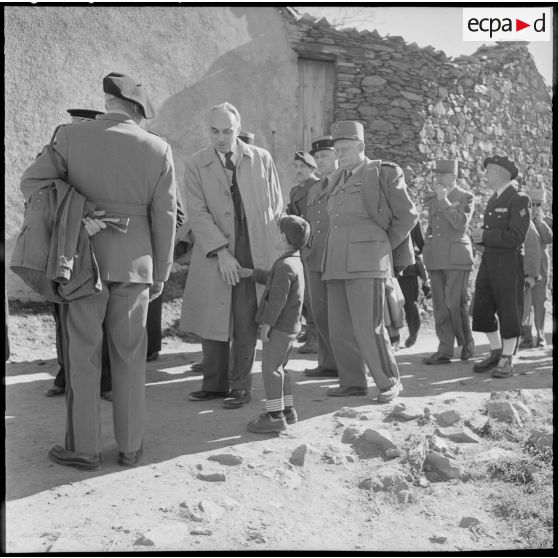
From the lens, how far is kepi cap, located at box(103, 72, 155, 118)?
345cm

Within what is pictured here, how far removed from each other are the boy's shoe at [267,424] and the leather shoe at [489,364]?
2.68 meters

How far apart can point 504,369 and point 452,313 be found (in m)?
0.95

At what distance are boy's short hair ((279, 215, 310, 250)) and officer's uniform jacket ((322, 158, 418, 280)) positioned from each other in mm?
799

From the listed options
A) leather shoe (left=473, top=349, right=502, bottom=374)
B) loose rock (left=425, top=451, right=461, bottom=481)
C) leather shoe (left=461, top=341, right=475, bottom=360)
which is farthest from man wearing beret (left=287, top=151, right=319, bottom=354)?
loose rock (left=425, top=451, right=461, bottom=481)

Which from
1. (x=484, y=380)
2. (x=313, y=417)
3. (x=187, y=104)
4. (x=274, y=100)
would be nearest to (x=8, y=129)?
(x=187, y=104)

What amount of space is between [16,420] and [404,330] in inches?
227

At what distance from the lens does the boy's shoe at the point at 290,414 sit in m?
4.26

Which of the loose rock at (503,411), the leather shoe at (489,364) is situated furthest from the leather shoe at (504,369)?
the loose rock at (503,411)

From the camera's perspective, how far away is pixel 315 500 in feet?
10.7

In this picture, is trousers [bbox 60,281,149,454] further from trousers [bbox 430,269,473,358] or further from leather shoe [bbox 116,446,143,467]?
trousers [bbox 430,269,473,358]

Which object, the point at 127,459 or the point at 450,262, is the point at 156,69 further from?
the point at 127,459

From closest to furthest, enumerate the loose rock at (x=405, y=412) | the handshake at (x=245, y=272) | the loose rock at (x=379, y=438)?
the loose rock at (x=379, y=438) < the loose rock at (x=405, y=412) < the handshake at (x=245, y=272)

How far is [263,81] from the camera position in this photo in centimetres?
872

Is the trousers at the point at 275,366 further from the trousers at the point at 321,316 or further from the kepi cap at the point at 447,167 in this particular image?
the kepi cap at the point at 447,167
